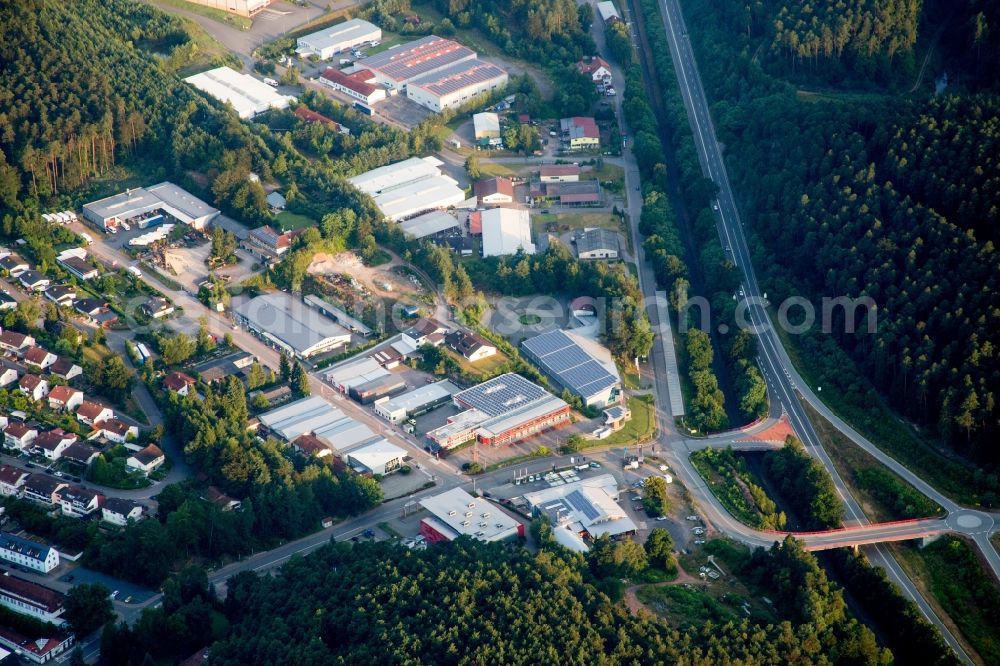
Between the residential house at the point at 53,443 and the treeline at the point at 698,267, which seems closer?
the residential house at the point at 53,443

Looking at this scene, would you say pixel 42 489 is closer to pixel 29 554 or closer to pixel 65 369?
pixel 29 554

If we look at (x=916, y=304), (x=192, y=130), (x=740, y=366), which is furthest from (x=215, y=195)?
(x=916, y=304)

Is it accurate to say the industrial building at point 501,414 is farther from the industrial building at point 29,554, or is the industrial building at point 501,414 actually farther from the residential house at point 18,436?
the industrial building at point 29,554

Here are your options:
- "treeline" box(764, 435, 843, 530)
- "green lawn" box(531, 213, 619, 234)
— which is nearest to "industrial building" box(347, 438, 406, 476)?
"treeline" box(764, 435, 843, 530)

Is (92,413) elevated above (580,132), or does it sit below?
below

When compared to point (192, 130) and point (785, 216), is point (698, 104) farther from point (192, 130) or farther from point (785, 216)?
point (192, 130)

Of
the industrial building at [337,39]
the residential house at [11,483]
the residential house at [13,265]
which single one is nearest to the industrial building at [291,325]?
the residential house at [13,265]

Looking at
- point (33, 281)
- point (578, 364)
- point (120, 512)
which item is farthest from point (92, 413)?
point (578, 364)
